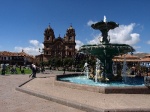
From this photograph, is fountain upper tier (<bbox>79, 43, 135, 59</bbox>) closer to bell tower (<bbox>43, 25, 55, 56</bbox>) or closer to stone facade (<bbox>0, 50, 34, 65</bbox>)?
bell tower (<bbox>43, 25, 55, 56</bbox>)

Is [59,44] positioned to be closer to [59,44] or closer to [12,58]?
[59,44]

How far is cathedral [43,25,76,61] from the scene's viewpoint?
329 feet

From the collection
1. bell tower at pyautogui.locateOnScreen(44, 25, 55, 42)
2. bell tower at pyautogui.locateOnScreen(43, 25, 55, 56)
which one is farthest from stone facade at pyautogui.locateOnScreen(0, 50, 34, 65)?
bell tower at pyautogui.locateOnScreen(44, 25, 55, 42)

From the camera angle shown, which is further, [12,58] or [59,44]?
[12,58]

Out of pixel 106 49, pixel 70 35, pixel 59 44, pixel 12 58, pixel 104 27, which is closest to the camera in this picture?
pixel 106 49

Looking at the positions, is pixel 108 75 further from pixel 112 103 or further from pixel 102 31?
pixel 112 103

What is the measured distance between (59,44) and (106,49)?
282ft

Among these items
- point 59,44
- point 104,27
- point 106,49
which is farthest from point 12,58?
point 106,49

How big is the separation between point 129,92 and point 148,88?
0.89 m

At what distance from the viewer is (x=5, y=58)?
370ft

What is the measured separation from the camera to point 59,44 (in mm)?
102438

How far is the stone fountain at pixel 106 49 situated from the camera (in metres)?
16.8

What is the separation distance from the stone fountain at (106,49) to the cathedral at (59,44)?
8105cm

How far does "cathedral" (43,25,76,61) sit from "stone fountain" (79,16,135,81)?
81050 millimetres
